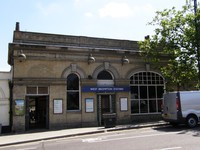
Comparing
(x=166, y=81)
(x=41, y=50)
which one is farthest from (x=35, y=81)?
(x=166, y=81)

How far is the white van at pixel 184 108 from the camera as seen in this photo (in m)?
15.9

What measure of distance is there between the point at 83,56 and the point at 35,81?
416 centimetres

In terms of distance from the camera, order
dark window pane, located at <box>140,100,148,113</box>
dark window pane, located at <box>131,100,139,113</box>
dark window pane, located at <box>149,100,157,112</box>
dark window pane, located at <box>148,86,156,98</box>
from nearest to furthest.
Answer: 1. dark window pane, located at <box>131,100,139,113</box>
2. dark window pane, located at <box>140,100,148,113</box>
3. dark window pane, located at <box>149,100,157,112</box>
4. dark window pane, located at <box>148,86,156,98</box>

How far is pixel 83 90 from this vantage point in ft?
63.4

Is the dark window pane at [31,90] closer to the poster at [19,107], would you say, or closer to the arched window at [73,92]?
the poster at [19,107]

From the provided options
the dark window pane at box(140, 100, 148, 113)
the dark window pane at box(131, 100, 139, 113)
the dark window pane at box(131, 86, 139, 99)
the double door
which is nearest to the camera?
the double door

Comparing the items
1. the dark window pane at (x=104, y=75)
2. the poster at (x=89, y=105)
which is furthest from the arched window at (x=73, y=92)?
the dark window pane at (x=104, y=75)

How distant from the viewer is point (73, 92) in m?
19.4

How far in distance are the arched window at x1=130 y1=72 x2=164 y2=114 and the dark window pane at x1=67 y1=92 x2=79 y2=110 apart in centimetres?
472

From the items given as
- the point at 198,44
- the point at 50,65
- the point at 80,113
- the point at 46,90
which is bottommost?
the point at 80,113

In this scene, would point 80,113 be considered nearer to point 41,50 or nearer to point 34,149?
point 41,50

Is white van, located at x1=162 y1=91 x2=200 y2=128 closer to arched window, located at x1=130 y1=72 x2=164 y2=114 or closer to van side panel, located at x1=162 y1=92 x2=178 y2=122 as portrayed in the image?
van side panel, located at x1=162 y1=92 x2=178 y2=122

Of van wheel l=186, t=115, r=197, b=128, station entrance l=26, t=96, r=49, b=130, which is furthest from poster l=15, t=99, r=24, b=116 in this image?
van wheel l=186, t=115, r=197, b=128

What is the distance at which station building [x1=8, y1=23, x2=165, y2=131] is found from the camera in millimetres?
18031
